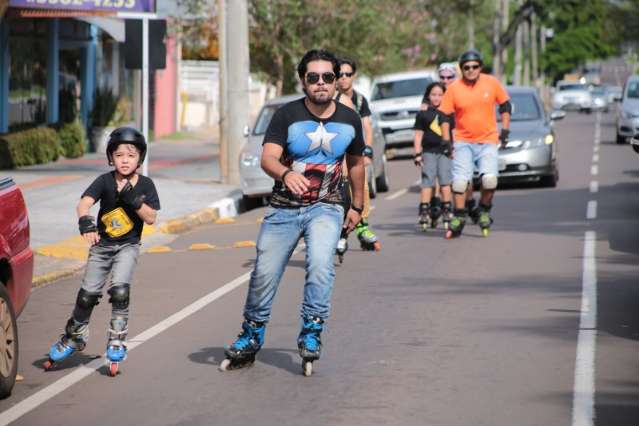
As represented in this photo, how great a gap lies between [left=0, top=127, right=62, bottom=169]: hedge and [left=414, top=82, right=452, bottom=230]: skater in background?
12039mm

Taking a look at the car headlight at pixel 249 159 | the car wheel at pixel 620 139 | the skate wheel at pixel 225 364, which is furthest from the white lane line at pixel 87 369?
the car wheel at pixel 620 139

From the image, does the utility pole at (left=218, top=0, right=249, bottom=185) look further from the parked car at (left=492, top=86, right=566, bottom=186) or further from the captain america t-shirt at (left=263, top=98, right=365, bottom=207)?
the captain america t-shirt at (left=263, top=98, right=365, bottom=207)

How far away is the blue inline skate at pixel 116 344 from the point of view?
8.41 metres

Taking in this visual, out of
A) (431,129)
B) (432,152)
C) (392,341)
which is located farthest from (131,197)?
(432,152)

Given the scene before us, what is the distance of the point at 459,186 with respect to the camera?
15633 millimetres

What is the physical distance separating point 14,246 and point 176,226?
9.86m

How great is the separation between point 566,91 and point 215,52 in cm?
3516

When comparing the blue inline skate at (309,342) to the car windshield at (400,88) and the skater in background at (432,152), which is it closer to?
the skater in background at (432,152)

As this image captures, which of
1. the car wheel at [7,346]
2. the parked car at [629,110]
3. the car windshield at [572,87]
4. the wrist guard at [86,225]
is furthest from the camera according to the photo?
the car windshield at [572,87]

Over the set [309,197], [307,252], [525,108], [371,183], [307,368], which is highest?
[309,197]

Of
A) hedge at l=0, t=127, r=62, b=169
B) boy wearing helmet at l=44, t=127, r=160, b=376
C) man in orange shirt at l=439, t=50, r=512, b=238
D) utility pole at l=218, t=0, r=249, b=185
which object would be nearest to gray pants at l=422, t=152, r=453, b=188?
man in orange shirt at l=439, t=50, r=512, b=238

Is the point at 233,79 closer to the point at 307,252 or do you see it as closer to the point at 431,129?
the point at 431,129

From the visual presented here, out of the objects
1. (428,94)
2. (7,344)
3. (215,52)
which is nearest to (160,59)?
(428,94)

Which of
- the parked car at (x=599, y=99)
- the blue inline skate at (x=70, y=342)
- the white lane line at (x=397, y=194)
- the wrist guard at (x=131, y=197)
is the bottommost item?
the parked car at (x=599, y=99)
